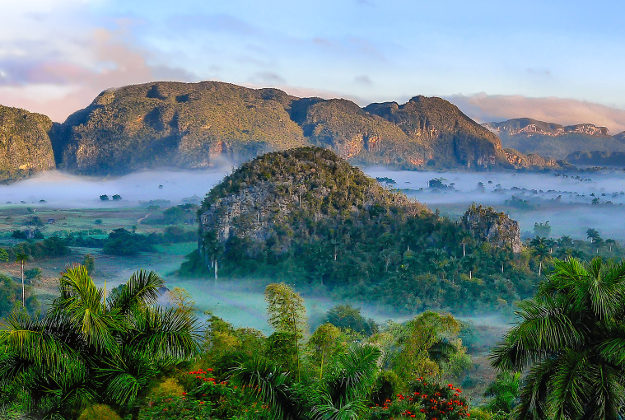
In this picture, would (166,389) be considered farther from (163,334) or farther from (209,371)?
(209,371)

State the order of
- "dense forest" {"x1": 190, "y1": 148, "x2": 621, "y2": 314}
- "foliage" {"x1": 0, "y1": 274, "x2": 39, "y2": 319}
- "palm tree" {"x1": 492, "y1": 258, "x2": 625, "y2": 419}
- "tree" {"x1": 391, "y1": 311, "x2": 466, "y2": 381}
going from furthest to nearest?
1. "dense forest" {"x1": 190, "y1": 148, "x2": 621, "y2": 314}
2. "foliage" {"x1": 0, "y1": 274, "x2": 39, "y2": 319}
3. "tree" {"x1": 391, "y1": 311, "x2": 466, "y2": 381}
4. "palm tree" {"x1": 492, "y1": 258, "x2": 625, "y2": 419}

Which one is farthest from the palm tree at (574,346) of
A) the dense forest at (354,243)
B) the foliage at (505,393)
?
the dense forest at (354,243)

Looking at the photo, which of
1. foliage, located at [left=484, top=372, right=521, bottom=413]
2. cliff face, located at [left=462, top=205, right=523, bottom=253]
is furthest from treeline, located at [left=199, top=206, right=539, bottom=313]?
foliage, located at [left=484, top=372, right=521, bottom=413]

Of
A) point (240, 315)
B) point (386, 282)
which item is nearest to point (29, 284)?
point (240, 315)

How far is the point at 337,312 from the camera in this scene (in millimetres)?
44125

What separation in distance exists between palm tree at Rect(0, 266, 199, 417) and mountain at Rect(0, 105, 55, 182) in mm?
185280

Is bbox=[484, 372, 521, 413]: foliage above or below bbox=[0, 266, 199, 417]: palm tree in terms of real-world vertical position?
below

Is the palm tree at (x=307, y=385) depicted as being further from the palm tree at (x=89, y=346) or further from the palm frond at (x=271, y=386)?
the palm tree at (x=89, y=346)

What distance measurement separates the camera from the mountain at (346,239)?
53.5m

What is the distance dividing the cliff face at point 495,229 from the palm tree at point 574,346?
4945 cm

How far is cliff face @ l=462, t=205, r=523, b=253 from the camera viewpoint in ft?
186

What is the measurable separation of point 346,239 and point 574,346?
5203 cm

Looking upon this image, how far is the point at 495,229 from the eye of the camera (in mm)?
56969

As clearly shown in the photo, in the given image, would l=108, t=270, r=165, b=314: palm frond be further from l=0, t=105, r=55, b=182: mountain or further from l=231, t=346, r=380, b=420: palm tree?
l=0, t=105, r=55, b=182: mountain
